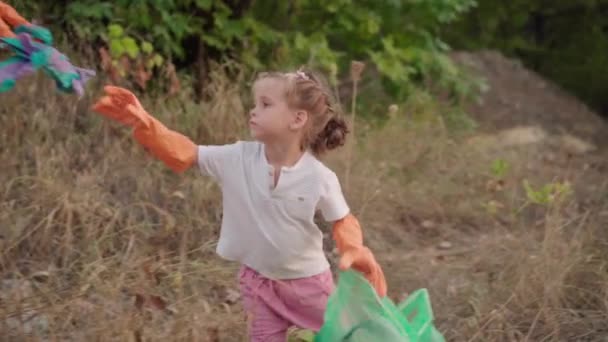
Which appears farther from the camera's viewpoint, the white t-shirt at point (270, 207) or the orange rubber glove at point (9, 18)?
the orange rubber glove at point (9, 18)

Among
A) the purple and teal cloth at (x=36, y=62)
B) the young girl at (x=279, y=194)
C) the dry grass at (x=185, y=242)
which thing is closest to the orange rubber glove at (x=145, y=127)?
the young girl at (x=279, y=194)

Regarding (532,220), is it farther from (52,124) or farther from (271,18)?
(52,124)

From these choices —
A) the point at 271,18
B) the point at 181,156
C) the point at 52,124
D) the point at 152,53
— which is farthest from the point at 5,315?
the point at 271,18

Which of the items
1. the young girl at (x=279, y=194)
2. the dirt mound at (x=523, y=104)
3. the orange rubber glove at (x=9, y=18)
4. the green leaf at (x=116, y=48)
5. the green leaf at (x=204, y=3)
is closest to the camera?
the young girl at (x=279, y=194)

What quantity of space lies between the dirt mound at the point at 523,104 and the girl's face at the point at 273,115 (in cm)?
526

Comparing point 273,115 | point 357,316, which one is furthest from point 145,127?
point 357,316

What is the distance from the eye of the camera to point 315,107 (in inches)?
130

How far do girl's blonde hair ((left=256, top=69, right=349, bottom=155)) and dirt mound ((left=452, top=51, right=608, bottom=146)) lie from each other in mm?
5086

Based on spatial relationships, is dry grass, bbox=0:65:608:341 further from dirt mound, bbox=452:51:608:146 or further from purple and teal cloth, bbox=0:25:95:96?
dirt mound, bbox=452:51:608:146

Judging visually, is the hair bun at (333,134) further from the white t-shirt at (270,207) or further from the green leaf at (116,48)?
the green leaf at (116,48)

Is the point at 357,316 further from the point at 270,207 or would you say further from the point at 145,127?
the point at 145,127

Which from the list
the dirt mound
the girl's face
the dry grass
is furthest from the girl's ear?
the dirt mound

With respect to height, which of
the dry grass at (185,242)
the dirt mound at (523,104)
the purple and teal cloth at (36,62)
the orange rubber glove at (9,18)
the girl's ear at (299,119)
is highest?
the orange rubber glove at (9,18)

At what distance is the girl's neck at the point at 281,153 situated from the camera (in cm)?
328
